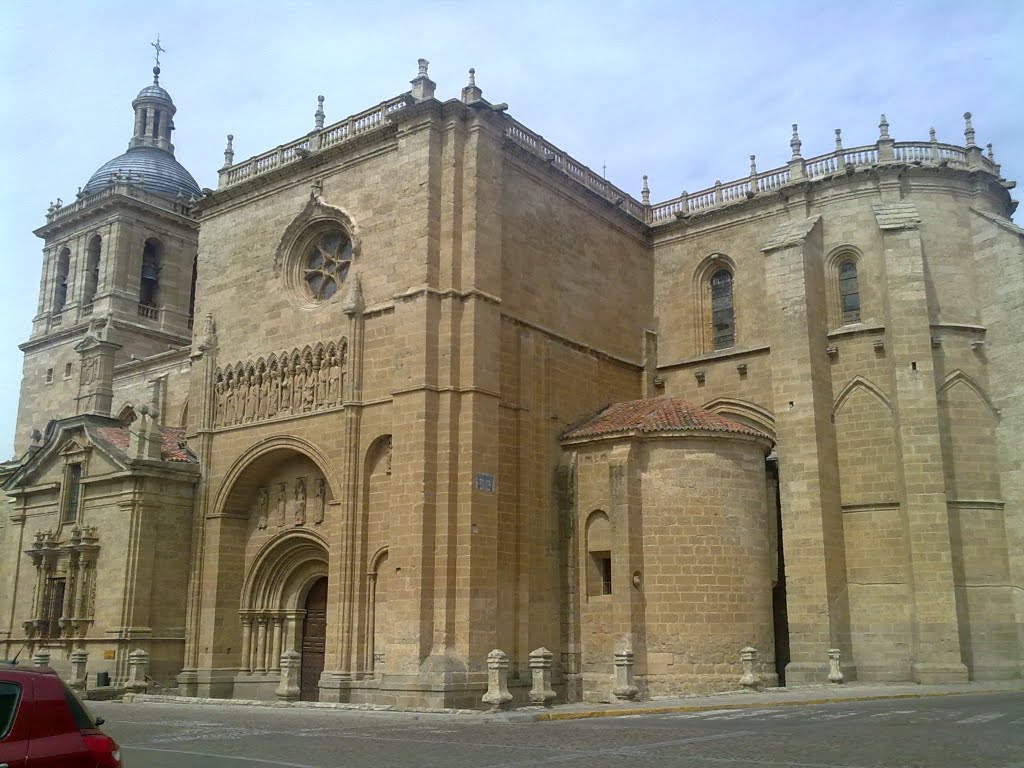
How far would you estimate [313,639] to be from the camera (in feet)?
80.3

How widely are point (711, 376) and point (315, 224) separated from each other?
37.7 feet

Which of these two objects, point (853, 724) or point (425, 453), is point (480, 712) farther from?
point (853, 724)

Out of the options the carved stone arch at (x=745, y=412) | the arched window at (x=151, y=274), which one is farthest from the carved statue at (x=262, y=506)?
the arched window at (x=151, y=274)

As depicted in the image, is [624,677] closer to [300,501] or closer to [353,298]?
[300,501]

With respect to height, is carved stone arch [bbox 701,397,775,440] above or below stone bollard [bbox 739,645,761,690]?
above

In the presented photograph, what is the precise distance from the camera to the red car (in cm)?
548

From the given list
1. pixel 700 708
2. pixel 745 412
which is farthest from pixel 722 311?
pixel 700 708

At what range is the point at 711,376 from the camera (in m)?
27.2

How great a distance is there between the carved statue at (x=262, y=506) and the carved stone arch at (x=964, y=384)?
1706 centimetres

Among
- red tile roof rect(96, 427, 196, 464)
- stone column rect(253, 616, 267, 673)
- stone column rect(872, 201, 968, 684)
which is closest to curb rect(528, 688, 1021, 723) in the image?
stone column rect(872, 201, 968, 684)

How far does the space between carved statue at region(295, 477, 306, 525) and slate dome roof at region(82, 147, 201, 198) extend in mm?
21449

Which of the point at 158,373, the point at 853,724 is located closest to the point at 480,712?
the point at 853,724

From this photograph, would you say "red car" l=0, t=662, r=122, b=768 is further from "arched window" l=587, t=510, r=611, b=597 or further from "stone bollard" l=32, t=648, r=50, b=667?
"stone bollard" l=32, t=648, r=50, b=667

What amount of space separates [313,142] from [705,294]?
11.7m
